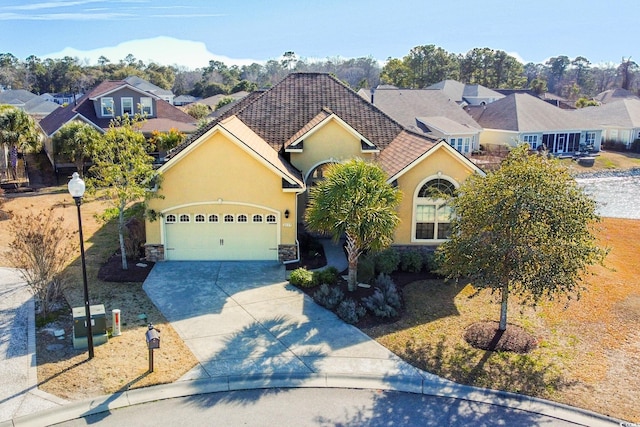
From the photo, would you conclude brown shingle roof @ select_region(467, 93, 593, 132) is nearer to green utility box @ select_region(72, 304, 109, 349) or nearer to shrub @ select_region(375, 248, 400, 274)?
shrub @ select_region(375, 248, 400, 274)

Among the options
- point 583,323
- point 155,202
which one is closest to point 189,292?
point 155,202

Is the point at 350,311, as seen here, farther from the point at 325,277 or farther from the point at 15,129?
the point at 15,129

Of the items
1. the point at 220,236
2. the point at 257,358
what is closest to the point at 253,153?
the point at 220,236

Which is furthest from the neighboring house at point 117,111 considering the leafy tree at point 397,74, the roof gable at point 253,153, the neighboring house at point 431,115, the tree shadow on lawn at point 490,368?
the leafy tree at point 397,74

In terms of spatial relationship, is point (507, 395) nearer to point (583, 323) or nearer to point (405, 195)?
point (583, 323)

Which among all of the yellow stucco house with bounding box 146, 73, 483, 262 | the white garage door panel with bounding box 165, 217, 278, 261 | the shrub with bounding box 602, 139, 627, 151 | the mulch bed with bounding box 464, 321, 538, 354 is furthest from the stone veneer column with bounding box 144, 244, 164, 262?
the shrub with bounding box 602, 139, 627, 151

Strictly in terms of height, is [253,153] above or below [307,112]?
below

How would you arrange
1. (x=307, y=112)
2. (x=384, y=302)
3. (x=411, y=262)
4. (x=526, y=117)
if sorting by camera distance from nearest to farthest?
(x=384, y=302) → (x=411, y=262) → (x=307, y=112) → (x=526, y=117)
